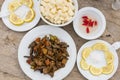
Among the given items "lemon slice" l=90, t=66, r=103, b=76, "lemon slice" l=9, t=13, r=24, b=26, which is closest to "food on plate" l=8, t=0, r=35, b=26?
"lemon slice" l=9, t=13, r=24, b=26

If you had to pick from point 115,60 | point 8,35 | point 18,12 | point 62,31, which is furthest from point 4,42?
point 115,60

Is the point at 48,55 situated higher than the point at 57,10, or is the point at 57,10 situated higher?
the point at 57,10

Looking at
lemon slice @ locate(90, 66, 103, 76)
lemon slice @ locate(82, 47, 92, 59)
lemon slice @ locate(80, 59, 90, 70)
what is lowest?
lemon slice @ locate(90, 66, 103, 76)

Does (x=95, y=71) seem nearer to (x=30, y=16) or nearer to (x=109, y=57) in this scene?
(x=109, y=57)

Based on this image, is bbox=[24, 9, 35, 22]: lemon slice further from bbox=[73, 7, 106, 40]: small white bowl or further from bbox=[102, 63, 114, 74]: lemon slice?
bbox=[102, 63, 114, 74]: lemon slice

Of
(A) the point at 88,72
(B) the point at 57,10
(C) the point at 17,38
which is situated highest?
(B) the point at 57,10

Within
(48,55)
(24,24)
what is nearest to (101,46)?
(48,55)
